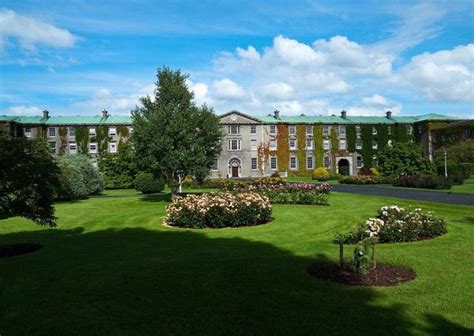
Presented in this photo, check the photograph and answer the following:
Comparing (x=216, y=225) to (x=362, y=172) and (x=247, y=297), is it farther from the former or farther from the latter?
(x=362, y=172)

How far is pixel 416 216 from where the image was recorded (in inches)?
508

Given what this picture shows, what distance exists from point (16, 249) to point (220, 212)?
7120 mm

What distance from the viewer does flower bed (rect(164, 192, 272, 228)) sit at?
1573 cm

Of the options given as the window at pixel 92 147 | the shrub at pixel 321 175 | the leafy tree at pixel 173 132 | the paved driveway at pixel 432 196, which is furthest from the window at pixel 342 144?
the leafy tree at pixel 173 132

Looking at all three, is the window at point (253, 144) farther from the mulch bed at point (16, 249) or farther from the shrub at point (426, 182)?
the mulch bed at point (16, 249)

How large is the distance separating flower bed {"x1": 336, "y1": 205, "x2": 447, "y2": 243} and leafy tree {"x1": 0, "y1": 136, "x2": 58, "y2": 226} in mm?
8864

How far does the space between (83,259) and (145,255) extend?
1.56 m

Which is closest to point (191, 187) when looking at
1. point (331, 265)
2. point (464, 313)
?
point (331, 265)

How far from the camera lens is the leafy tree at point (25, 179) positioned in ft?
37.0

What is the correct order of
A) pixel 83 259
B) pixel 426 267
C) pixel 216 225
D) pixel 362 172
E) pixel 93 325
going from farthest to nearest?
pixel 362 172 < pixel 216 225 < pixel 83 259 < pixel 426 267 < pixel 93 325

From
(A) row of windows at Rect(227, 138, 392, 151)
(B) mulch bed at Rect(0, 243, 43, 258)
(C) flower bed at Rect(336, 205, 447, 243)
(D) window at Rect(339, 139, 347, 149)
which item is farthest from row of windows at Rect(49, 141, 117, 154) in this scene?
(C) flower bed at Rect(336, 205, 447, 243)

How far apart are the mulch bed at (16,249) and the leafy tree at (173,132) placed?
12.8m

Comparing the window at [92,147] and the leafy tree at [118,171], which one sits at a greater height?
the window at [92,147]

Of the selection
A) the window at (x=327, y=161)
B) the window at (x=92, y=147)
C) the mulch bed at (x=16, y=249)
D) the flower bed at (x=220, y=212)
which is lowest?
the mulch bed at (x=16, y=249)
